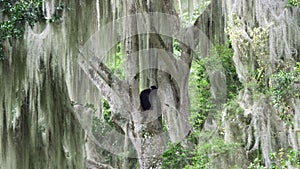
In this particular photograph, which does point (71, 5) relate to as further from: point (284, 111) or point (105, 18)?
point (284, 111)

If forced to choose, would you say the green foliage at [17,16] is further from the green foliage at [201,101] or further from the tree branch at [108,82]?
the green foliage at [201,101]

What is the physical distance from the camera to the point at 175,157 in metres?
7.20

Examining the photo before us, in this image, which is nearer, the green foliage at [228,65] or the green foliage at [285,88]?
the green foliage at [285,88]

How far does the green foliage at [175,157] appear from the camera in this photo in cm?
716

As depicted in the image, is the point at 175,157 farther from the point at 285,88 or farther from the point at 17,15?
the point at 17,15

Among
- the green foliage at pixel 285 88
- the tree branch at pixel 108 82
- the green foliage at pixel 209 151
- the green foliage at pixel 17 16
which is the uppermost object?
the tree branch at pixel 108 82

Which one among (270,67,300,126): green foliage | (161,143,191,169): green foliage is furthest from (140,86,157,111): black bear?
(270,67,300,126): green foliage

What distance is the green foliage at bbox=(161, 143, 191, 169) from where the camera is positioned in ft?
23.5

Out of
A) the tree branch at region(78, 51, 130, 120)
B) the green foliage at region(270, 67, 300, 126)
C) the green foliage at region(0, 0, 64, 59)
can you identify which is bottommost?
the green foliage at region(270, 67, 300, 126)

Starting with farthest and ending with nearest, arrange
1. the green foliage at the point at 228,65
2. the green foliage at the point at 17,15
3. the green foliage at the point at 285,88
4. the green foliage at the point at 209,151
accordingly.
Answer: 1. the green foliage at the point at 228,65
2. the green foliage at the point at 209,151
3. the green foliage at the point at 285,88
4. the green foliage at the point at 17,15

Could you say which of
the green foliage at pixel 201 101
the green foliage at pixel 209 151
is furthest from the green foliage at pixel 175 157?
the green foliage at pixel 201 101

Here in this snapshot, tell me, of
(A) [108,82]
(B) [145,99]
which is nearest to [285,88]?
(B) [145,99]

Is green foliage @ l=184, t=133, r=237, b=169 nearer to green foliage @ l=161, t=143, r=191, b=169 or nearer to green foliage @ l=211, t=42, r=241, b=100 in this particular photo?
green foliage @ l=161, t=143, r=191, b=169

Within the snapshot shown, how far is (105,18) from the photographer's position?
702 cm
